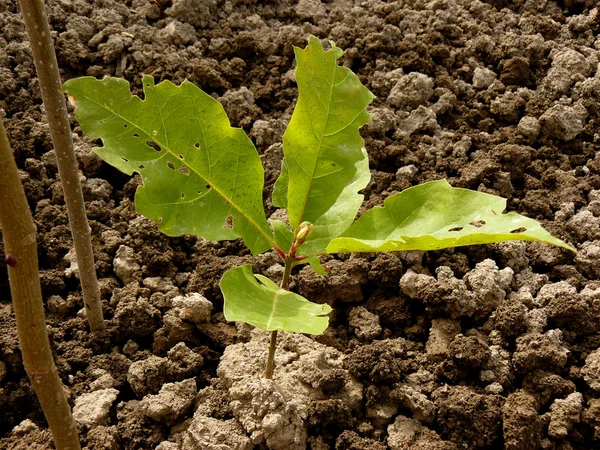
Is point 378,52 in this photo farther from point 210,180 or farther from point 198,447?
point 198,447

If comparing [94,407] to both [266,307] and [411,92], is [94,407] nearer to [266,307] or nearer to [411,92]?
[266,307]

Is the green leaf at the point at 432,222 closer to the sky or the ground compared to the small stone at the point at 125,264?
closer to the sky

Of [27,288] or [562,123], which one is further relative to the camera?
[562,123]

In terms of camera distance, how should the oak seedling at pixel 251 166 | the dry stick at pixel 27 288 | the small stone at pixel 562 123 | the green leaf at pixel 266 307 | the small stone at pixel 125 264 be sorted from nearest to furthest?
the dry stick at pixel 27 288, the green leaf at pixel 266 307, the oak seedling at pixel 251 166, the small stone at pixel 125 264, the small stone at pixel 562 123

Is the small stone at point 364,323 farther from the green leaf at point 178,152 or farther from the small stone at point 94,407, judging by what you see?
the small stone at point 94,407

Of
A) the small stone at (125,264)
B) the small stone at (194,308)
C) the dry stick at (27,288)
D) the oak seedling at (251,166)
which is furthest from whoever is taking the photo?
the small stone at (125,264)

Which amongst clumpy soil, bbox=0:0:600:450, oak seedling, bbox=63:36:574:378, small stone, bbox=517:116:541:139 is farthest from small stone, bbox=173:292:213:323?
small stone, bbox=517:116:541:139

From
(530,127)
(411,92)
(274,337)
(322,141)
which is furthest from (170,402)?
(530,127)

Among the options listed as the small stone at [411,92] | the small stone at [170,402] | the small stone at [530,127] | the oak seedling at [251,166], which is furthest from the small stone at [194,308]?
the small stone at [530,127]
